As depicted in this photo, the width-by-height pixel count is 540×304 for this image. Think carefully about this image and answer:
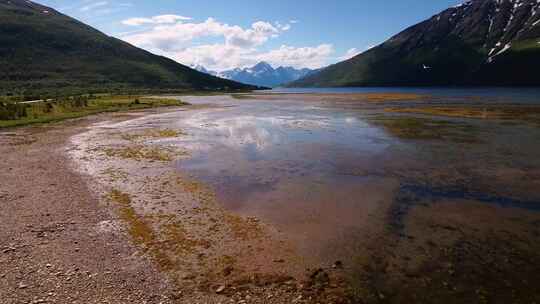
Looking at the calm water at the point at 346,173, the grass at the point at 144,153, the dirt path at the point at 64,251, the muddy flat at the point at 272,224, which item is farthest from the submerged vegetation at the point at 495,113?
the dirt path at the point at 64,251

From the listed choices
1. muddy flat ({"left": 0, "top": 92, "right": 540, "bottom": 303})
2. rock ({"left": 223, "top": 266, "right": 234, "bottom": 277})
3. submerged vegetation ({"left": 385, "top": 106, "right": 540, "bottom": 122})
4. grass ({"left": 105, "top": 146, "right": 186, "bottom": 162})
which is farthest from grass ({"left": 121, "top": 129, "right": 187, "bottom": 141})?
submerged vegetation ({"left": 385, "top": 106, "right": 540, "bottom": 122})

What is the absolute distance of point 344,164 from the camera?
26266 mm

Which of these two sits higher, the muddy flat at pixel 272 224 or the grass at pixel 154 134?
the grass at pixel 154 134

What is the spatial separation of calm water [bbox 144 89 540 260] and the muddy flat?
0.42 ft

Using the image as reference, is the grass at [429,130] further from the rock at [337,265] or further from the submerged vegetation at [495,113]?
the rock at [337,265]

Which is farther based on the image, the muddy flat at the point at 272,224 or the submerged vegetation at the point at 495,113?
the submerged vegetation at the point at 495,113

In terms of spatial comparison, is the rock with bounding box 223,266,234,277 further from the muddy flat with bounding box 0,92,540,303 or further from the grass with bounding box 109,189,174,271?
the grass with bounding box 109,189,174,271

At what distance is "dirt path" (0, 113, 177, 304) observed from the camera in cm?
994

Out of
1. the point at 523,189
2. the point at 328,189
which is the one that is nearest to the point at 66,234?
the point at 328,189

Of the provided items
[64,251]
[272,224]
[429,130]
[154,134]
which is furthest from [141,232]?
[429,130]

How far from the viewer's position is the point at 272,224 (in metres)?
15.3

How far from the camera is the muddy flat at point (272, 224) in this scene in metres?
10.3

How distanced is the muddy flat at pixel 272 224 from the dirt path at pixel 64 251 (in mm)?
62

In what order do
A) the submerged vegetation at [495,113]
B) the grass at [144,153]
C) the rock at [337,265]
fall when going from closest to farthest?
the rock at [337,265] → the grass at [144,153] → the submerged vegetation at [495,113]
